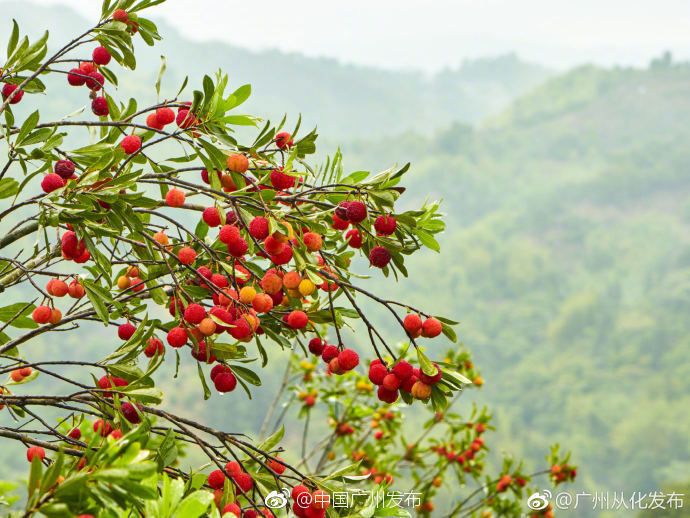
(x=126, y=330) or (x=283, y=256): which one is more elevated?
(x=283, y=256)

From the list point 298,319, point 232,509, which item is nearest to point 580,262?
point 298,319

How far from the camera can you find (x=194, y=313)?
1563 mm

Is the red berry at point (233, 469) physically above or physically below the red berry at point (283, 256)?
below

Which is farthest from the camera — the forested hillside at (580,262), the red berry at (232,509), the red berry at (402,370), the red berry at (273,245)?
the forested hillside at (580,262)

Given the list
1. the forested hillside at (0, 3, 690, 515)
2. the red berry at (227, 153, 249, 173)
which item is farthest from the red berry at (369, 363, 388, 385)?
the forested hillside at (0, 3, 690, 515)

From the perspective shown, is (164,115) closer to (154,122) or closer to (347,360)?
(154,122)

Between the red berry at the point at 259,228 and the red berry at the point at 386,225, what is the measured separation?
0.29 meters

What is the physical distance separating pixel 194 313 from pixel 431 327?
1.83 ft

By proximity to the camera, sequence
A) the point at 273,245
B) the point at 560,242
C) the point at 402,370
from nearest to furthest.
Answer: the point at 273,245 < the point at 402,370 < the point at 560,242

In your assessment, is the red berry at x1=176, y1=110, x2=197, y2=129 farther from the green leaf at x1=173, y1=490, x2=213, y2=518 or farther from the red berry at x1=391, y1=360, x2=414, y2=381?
the green leaf at x1=173, y1=490, x2=213, y2=518

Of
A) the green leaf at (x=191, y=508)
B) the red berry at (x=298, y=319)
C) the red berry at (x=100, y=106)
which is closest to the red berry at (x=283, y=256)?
the red berry at (x=298, y=319)

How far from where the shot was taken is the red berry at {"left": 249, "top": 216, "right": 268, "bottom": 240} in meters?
1.51

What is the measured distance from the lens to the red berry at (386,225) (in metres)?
1.64

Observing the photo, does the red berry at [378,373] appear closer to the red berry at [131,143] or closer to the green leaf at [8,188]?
the red berry at [131,143]
